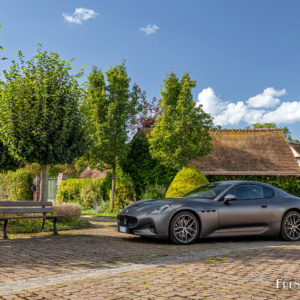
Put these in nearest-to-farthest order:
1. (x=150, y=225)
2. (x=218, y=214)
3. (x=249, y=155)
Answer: (x=150, y=225) < (x=218, y=214) < (x=249, y=155)

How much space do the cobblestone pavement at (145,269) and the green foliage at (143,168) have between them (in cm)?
1119

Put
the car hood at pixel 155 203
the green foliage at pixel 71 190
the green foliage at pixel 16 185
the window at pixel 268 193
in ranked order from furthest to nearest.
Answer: the green foliage at pixel 16 185 → the green foliage at pixel 71 190 → the window at pixel 268 193 → the car hood at pixel 155 203

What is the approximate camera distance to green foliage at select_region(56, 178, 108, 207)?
77.3 feet

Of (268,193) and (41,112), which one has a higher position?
(41,112)

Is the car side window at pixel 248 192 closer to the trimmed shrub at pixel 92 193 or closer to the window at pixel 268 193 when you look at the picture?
the window at pixel 268 193

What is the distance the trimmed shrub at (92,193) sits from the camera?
23.5 m

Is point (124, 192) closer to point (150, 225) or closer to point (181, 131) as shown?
point (181, 131)

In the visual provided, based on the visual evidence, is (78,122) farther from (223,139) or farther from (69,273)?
(223,139)

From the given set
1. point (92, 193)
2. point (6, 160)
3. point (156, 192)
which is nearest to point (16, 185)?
point (92, 193)

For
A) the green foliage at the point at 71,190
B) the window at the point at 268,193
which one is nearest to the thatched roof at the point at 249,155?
the green foliage at the point at 71,190

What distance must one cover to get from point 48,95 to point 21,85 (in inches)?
36.5

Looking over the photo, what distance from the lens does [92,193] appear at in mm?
23828

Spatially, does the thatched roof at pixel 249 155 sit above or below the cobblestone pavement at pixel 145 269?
above

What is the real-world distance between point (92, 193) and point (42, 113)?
12741 millimetres
